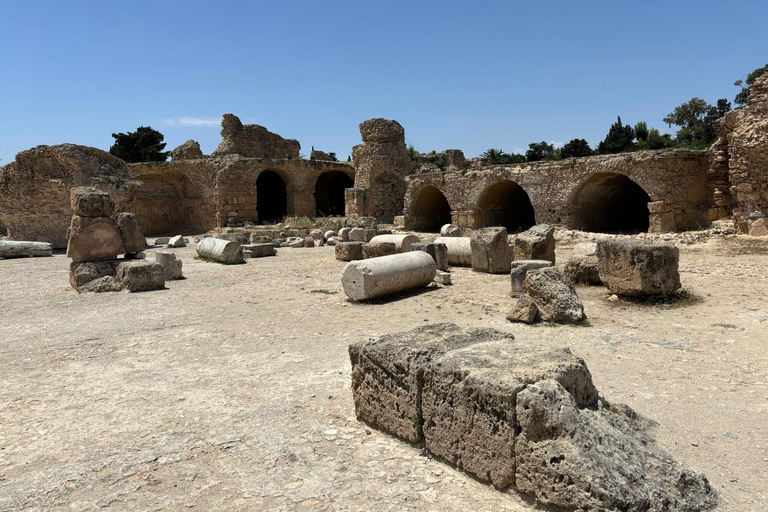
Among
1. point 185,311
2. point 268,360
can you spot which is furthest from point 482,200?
point 268,360

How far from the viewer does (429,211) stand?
23000mm

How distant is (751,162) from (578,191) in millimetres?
4850

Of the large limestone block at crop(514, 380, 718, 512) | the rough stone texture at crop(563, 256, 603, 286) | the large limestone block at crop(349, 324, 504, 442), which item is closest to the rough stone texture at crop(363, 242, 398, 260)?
the rough stone texture at crop(563, 256, 603, 286)

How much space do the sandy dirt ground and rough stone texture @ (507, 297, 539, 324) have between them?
13cm

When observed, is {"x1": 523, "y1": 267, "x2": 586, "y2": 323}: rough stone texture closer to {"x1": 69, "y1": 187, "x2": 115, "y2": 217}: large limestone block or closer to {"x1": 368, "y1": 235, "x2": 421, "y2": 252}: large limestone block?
{"x1": 368, "y1": 235, "x2": 421, "y2": 252}: large limestone block

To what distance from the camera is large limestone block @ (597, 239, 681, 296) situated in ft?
23.7

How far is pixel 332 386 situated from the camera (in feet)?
15.0

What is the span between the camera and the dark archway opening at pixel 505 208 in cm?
2022

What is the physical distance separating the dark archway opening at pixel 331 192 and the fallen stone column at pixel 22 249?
14951 millimetres

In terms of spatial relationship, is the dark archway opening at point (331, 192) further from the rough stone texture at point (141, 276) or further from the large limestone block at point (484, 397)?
the large limestone block at point (484, 397)

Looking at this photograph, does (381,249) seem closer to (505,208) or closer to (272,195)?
(505,208)

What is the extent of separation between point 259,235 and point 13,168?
28.8ft

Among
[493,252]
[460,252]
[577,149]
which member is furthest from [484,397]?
[577,149]

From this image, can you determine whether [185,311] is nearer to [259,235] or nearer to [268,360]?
[268,360]
